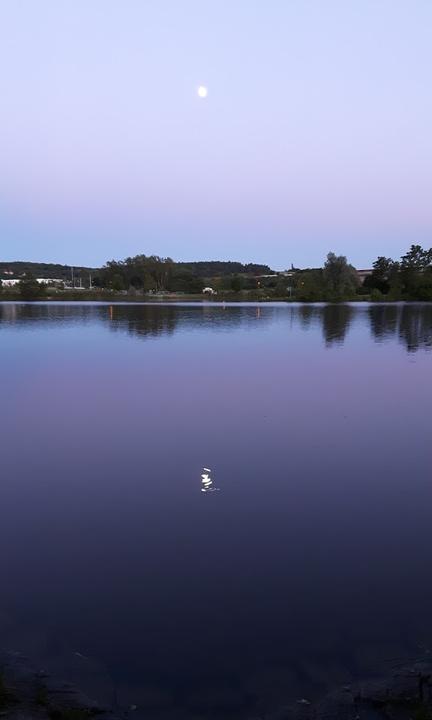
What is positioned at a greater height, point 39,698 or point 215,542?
point 39,698

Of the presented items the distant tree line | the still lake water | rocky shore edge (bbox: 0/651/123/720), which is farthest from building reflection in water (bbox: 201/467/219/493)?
the distant tree line

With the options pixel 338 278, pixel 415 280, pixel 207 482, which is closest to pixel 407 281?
pixel 415 280

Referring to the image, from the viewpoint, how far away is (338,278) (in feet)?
618

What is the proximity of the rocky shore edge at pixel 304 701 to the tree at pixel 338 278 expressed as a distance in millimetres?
187523

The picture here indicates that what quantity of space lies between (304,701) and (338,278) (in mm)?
189727

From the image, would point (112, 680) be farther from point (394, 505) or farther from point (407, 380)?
point (407, 380)

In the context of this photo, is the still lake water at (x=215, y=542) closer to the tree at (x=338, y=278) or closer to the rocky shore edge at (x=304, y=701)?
the rocky shore edge at (x=304, y=701)

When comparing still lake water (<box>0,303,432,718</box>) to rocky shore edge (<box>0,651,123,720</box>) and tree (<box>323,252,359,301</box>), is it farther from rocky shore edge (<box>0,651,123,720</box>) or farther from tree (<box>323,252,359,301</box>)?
tree (<box>323,252,359,301</box>)

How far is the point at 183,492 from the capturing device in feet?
44.8

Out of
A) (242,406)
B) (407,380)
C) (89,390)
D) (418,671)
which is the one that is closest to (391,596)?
(418,671)

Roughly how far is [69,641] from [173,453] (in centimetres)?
937

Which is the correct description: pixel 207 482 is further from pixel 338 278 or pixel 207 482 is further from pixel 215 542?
pixel 338 278

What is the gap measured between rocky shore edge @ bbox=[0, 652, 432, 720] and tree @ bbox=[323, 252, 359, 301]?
615 ft

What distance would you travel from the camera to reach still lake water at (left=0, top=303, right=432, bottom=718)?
7250 millimetres
